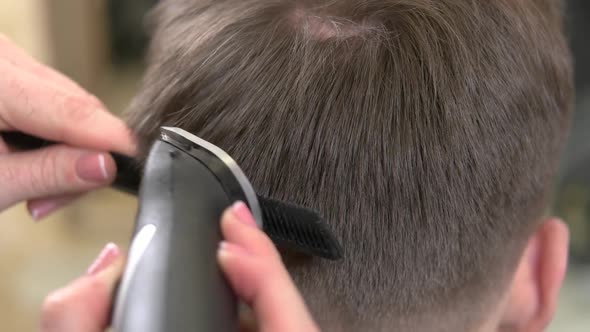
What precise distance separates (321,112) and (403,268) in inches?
5.7

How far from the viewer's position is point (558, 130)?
625mm

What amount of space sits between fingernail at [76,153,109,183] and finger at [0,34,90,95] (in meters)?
0.06

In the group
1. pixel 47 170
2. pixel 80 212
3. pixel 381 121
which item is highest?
pixel 381 121

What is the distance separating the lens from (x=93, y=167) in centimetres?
61

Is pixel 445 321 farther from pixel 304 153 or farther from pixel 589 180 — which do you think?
pixel 589 180

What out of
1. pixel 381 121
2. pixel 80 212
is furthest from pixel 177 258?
pixel 80 212

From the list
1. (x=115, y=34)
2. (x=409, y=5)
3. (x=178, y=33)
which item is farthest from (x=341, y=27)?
(x=115, y=34)

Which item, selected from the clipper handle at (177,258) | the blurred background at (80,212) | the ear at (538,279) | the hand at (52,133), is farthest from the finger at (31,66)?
the blurred background at (80,212)

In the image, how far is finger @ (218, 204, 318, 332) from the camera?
407 millimetres

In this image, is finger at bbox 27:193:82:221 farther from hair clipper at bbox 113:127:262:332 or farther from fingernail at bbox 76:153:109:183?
hair clipper at bbox 113:127:262:332

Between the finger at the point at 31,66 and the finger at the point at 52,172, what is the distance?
0.06 m

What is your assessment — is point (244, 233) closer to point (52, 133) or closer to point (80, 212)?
point (52, 133)

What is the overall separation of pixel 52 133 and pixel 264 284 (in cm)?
31

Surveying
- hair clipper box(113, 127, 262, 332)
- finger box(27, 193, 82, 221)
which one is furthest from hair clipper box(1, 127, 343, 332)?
finger box(27, 193, 82, 221)
